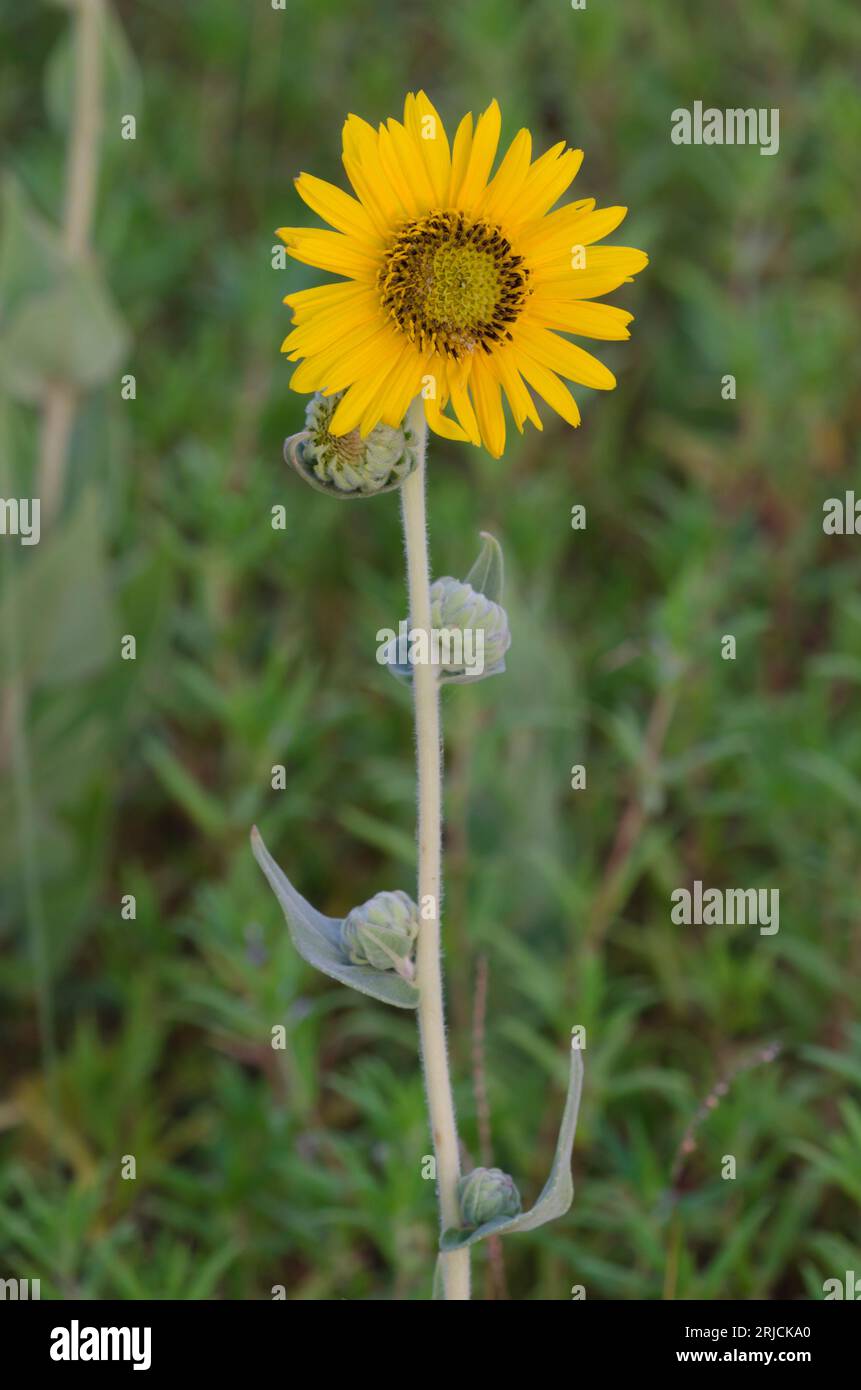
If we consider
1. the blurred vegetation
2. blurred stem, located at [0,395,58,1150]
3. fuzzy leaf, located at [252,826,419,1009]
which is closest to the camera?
fuzzy leaf, located at [252,826,419,1009]

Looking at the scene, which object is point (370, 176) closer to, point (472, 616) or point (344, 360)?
point (344, 360)

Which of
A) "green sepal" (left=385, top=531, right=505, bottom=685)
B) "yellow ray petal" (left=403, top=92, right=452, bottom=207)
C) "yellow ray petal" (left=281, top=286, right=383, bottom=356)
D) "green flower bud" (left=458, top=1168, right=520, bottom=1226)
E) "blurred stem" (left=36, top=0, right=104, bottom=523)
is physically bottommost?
"green flower bud" (left=458, top=1168, right=520, bottom=1226)

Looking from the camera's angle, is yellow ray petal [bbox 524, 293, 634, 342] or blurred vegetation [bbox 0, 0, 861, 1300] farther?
blurred vegetation [bbox 0, 0, 861, 1300]

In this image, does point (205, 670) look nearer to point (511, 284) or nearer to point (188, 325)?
point (188, 325)

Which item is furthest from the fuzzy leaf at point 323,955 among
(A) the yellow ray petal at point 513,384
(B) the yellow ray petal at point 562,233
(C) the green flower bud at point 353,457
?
(B) the yellow ray petal at point 562,233

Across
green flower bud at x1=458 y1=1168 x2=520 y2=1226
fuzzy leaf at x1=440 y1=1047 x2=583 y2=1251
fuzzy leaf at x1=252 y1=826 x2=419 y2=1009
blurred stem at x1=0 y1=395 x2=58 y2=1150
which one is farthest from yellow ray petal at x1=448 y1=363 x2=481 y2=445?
blurred stem at x1=0 y1=395 x2=58 y2=1150

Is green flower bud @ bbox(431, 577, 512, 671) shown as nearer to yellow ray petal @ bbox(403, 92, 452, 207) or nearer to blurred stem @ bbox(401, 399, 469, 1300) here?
blurred stem @ bbox(401, 399, 469, 1300)
